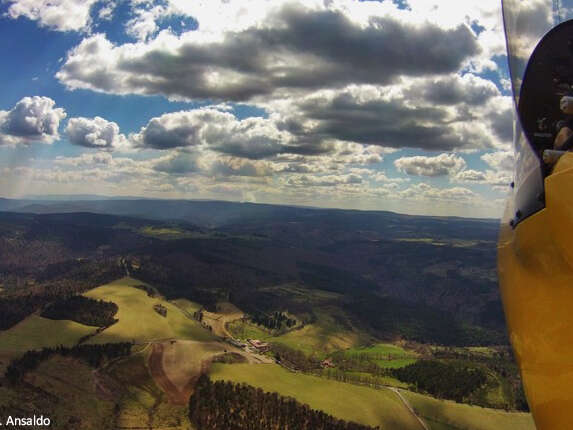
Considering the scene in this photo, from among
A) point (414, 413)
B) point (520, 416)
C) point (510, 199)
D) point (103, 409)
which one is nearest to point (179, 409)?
point (103, 409)

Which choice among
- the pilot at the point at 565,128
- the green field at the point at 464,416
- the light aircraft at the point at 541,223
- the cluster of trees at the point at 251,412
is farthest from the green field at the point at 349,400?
the pilot at the point at 565,128

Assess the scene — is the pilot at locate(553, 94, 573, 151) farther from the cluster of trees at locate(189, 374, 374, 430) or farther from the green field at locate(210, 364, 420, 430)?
the green field at locate(210, 364, 420, 430)

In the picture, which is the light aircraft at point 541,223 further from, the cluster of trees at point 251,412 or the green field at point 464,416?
the green field at point 464,416

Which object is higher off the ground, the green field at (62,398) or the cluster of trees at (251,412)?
the green field at (62,398)

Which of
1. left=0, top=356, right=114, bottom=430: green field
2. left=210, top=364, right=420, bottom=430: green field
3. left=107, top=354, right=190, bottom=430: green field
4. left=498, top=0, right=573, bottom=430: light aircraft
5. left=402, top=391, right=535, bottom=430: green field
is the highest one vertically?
left=498, top=0, right=573, bottom=430: light aircraft

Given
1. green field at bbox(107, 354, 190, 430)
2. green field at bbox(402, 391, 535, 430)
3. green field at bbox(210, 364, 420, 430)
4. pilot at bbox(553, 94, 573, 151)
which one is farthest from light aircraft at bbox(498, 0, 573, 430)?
green field at bbox(402, 391, 535, 430)

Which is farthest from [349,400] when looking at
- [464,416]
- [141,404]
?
[141,404]
